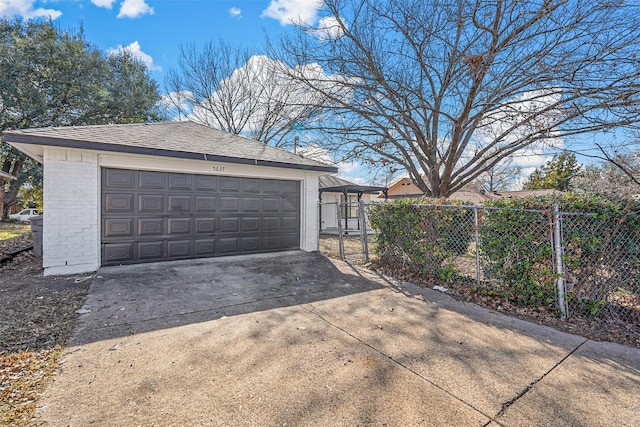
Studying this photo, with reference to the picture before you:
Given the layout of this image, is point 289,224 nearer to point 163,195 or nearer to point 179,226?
point 179,226

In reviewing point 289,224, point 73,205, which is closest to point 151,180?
point 73,205

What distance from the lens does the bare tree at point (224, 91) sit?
1645cm

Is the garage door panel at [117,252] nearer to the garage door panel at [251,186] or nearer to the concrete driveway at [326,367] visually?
the concrete driveway at [326,367]

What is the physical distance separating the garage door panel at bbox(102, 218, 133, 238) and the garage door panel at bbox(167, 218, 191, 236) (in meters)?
0.74

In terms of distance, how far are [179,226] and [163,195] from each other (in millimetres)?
768

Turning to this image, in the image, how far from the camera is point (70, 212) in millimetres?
5605

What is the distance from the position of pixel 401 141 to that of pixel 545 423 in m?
9.13

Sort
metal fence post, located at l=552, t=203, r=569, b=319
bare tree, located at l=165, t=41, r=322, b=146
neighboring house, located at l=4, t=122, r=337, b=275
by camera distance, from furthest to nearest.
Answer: bare tree, located at l=165, t=41, r=322, b=146
neighboring house, located at l=4, t=122, r=337, b=275
metal fence post, located at l=552, t=203, r=569, b=319

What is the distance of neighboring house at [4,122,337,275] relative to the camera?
5539mm

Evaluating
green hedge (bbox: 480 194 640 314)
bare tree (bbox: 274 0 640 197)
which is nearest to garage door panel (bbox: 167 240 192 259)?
bare tree (bbox: 274 0 640 197)

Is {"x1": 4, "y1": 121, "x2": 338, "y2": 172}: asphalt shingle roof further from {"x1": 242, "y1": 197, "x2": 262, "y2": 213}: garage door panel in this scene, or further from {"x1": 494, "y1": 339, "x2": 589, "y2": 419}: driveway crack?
{"x1": 494, "y1": 339, "x2": 589, "y2": 419}: driveway crack

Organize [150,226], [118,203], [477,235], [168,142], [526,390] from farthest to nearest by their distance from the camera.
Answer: [168,142], [150,226], [118,203], [477,235], [526,390]

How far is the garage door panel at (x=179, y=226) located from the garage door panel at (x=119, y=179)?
108 cm

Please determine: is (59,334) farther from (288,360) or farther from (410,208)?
(410,208)
